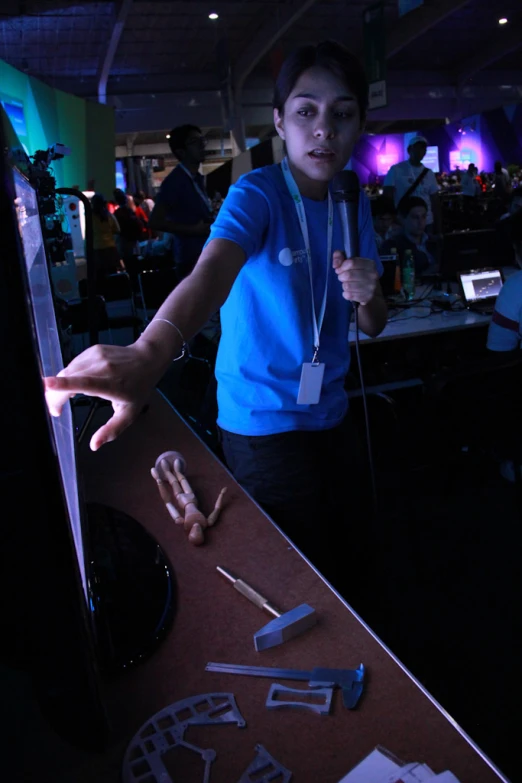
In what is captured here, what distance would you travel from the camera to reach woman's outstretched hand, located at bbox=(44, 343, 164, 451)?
1.85 ft

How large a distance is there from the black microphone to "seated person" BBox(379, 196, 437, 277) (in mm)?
2905

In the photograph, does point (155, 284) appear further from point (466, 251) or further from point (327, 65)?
point (327, 65)

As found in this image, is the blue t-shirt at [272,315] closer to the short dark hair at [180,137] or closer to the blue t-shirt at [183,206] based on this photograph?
the blue t-shirt at [183,206]

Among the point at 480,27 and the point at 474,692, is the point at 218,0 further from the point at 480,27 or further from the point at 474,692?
the point at 474,692

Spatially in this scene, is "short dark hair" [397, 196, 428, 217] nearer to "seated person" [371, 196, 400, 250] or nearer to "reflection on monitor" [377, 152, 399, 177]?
"seated person" [371, 196, 400, 250]

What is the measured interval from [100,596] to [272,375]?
0.59 m

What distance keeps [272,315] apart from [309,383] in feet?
0.53

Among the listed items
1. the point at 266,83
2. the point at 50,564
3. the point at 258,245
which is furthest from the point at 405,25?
the point at 50,564

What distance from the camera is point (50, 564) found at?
484 mm

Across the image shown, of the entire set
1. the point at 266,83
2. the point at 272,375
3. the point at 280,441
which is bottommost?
the point at 280,441

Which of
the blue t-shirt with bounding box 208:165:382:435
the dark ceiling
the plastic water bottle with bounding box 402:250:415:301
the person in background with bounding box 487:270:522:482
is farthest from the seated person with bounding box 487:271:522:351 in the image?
the dark ceiling

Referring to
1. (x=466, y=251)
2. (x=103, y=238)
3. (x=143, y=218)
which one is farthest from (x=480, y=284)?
(x=143, y=218)

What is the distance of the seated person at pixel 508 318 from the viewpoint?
2.56 m

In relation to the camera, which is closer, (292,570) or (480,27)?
(292,570)
